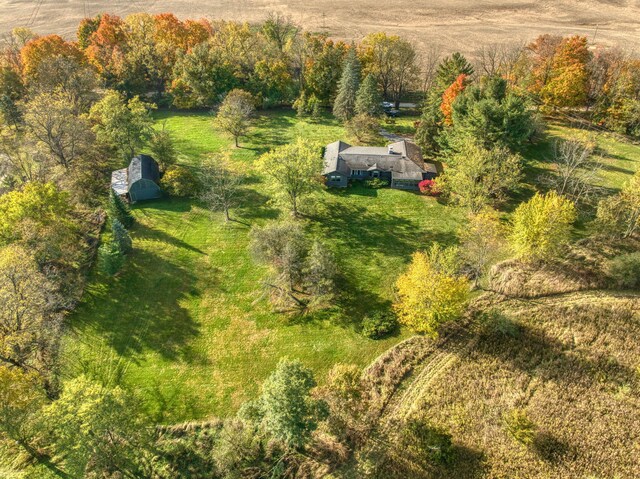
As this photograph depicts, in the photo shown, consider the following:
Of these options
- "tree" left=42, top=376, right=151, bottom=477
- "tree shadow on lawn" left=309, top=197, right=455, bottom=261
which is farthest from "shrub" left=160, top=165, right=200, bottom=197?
"tree" left=42, top=376, right=151, bottom=477

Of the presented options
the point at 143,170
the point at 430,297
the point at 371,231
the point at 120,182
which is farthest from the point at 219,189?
the point at 430,297

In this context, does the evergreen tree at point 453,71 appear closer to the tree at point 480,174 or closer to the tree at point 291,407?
the tree at point 480,174

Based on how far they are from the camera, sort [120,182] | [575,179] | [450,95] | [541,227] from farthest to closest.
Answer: [450,95]
[120,182]
[575,179]
[541,227]

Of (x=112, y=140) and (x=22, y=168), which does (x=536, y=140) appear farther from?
(x=22, y=168)

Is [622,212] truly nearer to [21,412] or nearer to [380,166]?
[380,166]

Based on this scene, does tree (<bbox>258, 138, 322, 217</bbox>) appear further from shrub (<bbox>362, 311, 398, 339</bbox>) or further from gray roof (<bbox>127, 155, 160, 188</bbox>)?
shrub (<bbox>362, 311, 398, 339</bbox>)

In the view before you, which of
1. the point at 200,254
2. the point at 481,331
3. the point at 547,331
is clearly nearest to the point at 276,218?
the point at 200,254
